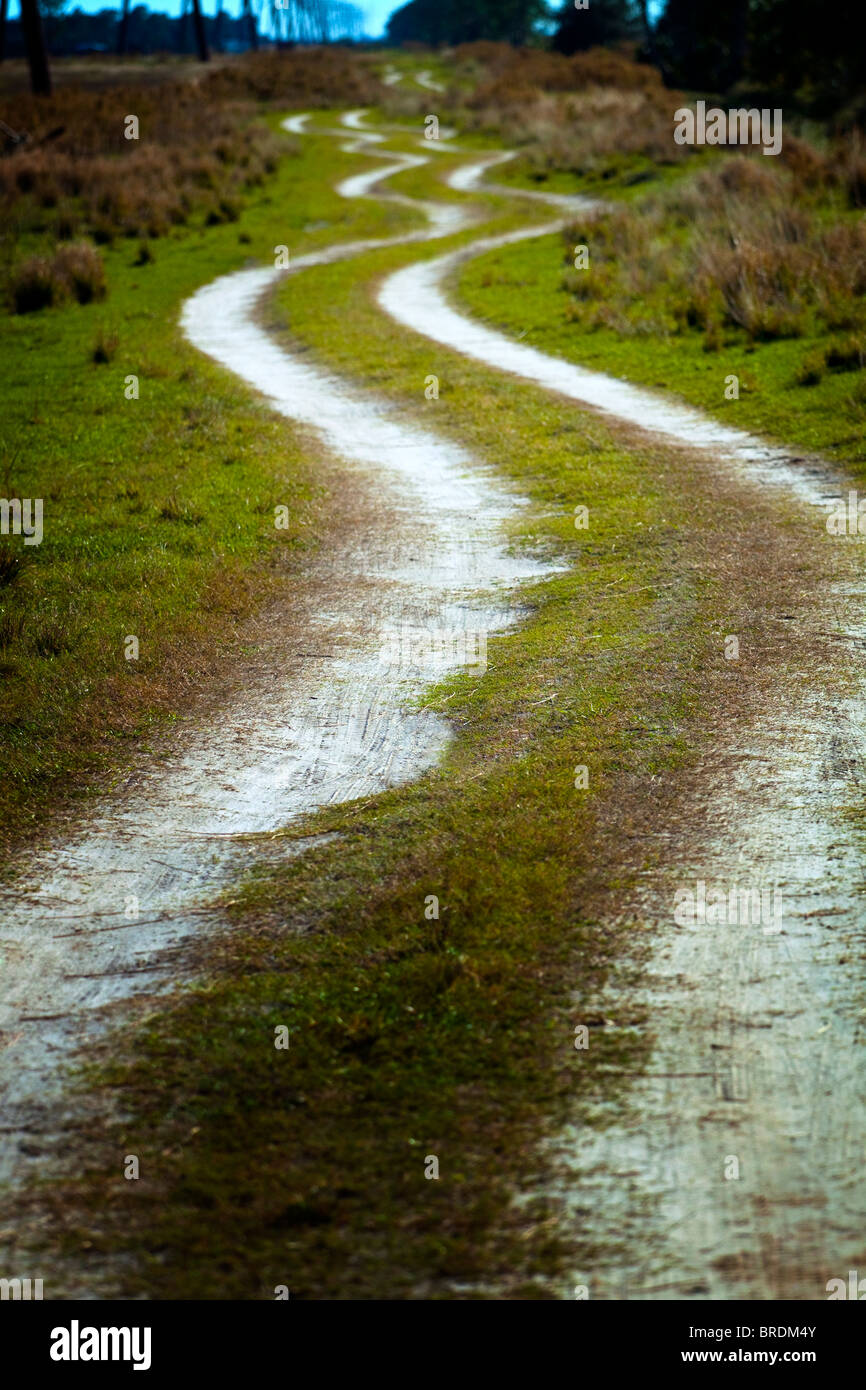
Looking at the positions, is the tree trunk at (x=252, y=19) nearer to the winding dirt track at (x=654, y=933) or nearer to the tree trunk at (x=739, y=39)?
the tree trunk at (x=739, y=39)

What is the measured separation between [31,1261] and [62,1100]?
2.00ft

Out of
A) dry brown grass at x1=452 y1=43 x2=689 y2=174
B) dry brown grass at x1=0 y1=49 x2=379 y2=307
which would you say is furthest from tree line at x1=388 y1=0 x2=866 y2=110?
dry brown grass at x1=0 y1=49 x2=379 y2=307

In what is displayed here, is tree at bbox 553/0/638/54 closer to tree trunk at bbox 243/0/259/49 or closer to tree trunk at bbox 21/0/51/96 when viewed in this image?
tree trunk at bbox 243/0/259/49

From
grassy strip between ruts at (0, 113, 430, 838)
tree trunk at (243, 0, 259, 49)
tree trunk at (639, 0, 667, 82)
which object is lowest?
grassy strip between ruts at (0, 113, 430, 838)

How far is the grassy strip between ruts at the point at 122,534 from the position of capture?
618 centimetres

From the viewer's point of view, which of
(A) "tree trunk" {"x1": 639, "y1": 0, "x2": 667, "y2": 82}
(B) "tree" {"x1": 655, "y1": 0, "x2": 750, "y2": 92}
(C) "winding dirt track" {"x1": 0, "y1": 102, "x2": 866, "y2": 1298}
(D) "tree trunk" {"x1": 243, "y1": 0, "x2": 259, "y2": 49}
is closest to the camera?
(C) "winding dirt track" {"x1": 0, "y1": 102, "x2": 866, "y2": 1298}

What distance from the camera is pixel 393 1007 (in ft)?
13.0

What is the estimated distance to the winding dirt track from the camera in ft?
10.2

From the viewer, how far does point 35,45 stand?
3750cm

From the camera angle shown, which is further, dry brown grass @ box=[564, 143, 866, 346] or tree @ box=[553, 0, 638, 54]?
tree @ box=[553, 0, 638, 54]

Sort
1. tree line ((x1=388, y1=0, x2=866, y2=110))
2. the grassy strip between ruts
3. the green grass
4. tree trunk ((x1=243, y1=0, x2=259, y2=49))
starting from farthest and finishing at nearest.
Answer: tree trunk ((x1=243, y1=0, x2=259, y2=49)) < tree line ((x1=388, y1=0, x2=866, y2=110)) < the green grass < the grassy strip between ruts

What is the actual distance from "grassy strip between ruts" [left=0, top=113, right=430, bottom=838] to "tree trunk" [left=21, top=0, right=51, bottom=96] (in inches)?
1020
